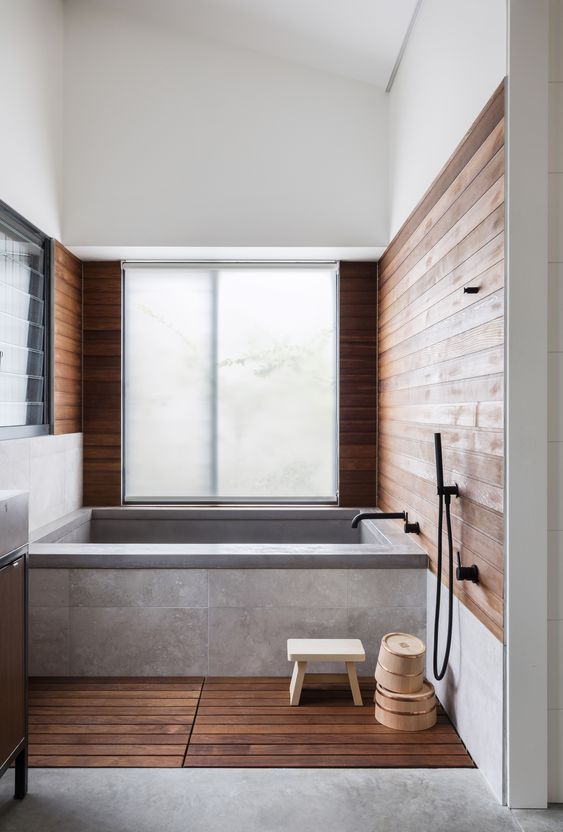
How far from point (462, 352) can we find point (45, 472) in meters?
2.27

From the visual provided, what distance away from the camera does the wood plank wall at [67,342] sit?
3.69m

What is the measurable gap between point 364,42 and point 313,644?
2.90 meters

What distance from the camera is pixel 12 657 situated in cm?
196

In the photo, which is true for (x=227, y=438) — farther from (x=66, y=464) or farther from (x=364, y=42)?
(x=364, y=42)

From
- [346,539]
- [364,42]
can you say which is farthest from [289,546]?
[364,42]

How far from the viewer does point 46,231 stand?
11.5ft

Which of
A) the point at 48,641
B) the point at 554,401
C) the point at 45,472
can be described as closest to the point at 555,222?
the point at 554,401

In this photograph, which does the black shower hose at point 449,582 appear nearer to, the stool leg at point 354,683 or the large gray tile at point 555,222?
the stool leg at point 354,683

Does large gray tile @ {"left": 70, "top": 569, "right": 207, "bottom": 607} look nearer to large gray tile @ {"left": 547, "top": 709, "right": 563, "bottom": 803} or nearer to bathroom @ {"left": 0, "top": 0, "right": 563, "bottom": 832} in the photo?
bathroom @ {"left": 0, "top": 0, "right": 563, "bottom": 832}

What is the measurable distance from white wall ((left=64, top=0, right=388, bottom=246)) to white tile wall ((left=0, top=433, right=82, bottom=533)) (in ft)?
3.87

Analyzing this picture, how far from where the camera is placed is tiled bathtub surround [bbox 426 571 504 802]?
6.61 ft

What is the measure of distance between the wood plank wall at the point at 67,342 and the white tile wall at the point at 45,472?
124mm

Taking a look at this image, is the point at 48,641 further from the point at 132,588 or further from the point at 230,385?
the point at 230,385

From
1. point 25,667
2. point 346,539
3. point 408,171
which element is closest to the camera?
point 25,667
